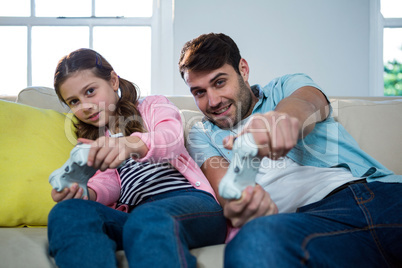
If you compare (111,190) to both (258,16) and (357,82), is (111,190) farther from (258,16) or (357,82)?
(357,82)

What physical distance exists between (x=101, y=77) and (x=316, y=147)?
80 centimetres

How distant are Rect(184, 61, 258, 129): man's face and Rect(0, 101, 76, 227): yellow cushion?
20.7 inches

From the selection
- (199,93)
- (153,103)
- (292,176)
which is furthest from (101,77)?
Answer: (292,176)

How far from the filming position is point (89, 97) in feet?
4.02

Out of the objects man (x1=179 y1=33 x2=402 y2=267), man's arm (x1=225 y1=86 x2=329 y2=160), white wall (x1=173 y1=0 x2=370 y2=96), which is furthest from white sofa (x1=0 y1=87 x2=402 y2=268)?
white wall (x1=173 y1=0 x2=370 y2=96)

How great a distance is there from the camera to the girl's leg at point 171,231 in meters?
0.71

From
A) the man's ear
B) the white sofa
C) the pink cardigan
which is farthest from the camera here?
the man's ear

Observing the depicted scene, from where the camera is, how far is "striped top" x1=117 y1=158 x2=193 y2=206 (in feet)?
3.67

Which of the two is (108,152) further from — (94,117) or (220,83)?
(220,83)

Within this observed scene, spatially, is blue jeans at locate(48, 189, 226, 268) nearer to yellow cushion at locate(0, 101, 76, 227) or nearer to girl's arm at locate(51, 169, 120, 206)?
girl's arm at locate(51, 169, 120, 206)

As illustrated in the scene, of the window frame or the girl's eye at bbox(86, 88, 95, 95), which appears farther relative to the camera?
the window frame

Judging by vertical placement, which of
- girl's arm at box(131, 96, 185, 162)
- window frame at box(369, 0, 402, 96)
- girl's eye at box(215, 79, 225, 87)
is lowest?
girl's arm at box(131, 96, 185, 162)

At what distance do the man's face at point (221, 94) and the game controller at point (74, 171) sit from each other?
1.91 ft

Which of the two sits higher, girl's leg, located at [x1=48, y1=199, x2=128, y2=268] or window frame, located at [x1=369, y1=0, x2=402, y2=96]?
window frame, located at [x1=369, y1=0, x2=402, y2=96]
